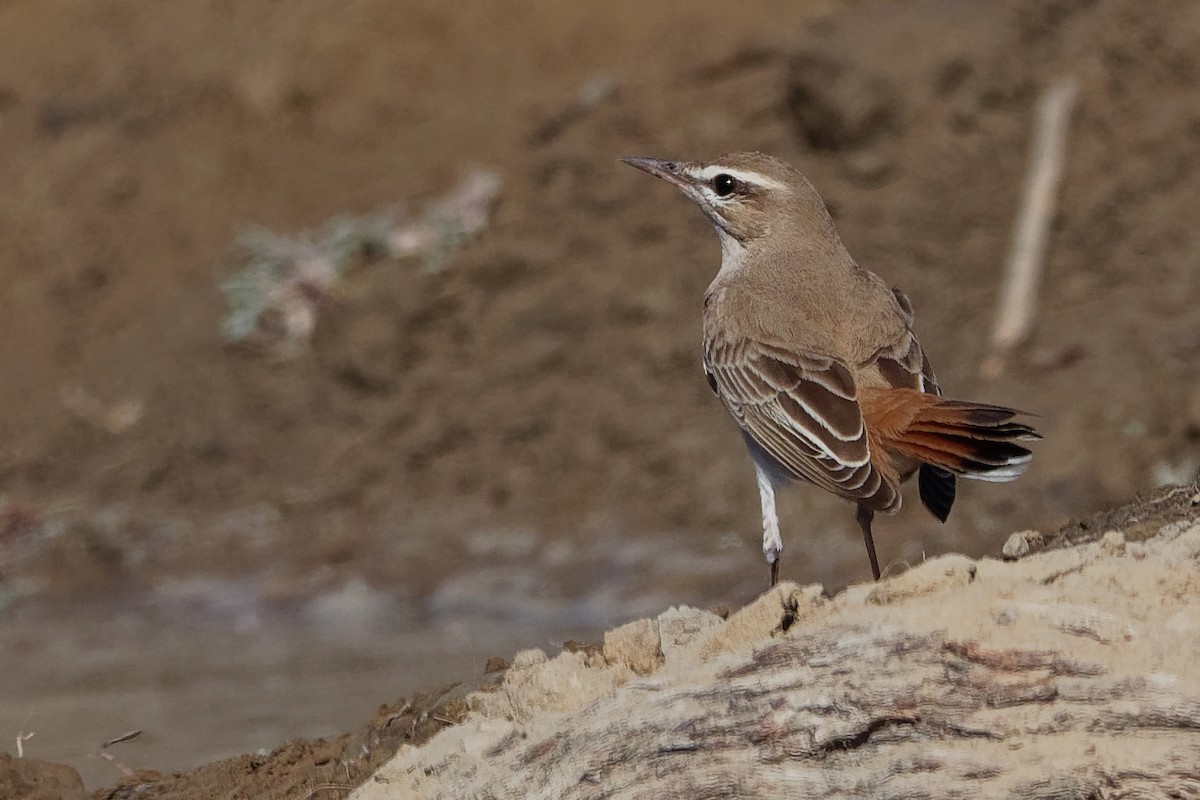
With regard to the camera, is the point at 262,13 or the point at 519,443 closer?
the point at 519,443

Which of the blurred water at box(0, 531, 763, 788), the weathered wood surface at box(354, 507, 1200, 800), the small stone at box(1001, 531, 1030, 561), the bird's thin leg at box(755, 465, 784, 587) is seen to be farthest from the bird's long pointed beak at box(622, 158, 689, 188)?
the weathered wood surface at box(354, 507, 1200, 800)

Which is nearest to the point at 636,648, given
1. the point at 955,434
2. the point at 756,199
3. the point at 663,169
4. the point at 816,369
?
the point at 955,434

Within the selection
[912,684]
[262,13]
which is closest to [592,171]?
[262,13]

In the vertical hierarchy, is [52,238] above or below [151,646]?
above

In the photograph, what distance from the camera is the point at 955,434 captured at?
6363 millimetres

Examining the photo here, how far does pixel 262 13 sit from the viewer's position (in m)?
15.8

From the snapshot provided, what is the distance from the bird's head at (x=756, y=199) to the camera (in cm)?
834

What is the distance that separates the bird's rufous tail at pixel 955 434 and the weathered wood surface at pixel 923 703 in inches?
31.9

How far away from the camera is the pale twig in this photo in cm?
1233

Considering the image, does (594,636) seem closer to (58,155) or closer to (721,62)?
(721,62)

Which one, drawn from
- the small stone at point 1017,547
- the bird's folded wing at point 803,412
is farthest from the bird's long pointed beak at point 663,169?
the small stone at point 1017,547

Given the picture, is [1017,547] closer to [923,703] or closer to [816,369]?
[816,369]

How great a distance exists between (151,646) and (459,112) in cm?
587

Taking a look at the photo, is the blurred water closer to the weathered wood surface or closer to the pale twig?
the pale twig
